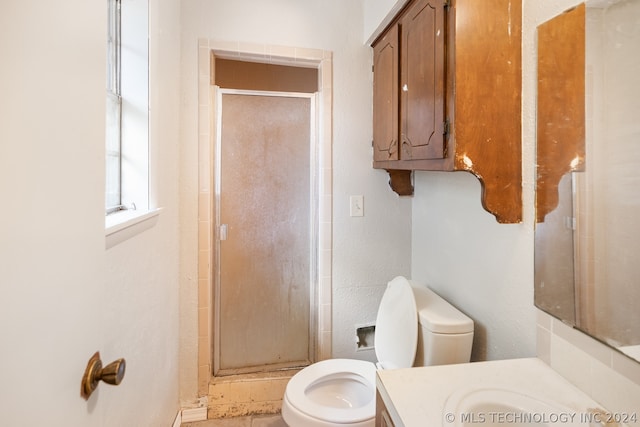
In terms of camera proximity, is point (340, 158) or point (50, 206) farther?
point (340, 158)

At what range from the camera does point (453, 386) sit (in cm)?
89

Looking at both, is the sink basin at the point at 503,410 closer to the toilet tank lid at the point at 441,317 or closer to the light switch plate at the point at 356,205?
the toilet tank lid at the point at 441,317

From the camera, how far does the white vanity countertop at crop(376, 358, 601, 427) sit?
790mm

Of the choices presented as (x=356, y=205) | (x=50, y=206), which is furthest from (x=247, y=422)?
(x=50, y=206)

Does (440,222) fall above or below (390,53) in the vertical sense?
below

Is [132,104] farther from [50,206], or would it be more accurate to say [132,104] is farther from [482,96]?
[482,96]

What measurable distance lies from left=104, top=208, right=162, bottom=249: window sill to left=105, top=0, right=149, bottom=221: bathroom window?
0.14 ft

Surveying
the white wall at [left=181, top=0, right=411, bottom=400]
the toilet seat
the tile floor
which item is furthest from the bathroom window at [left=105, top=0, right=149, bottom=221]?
the tile floor

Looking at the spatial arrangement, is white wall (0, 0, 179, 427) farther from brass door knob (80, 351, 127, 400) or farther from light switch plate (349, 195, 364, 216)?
light switch plate (349, 195, 364, 216)

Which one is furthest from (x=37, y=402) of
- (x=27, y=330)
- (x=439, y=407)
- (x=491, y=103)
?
(x=491, y=103)

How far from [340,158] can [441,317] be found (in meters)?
0.99

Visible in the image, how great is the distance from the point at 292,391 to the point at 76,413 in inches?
39.9

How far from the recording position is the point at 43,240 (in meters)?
0.41

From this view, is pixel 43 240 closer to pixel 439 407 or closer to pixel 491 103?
pixel 439 407
